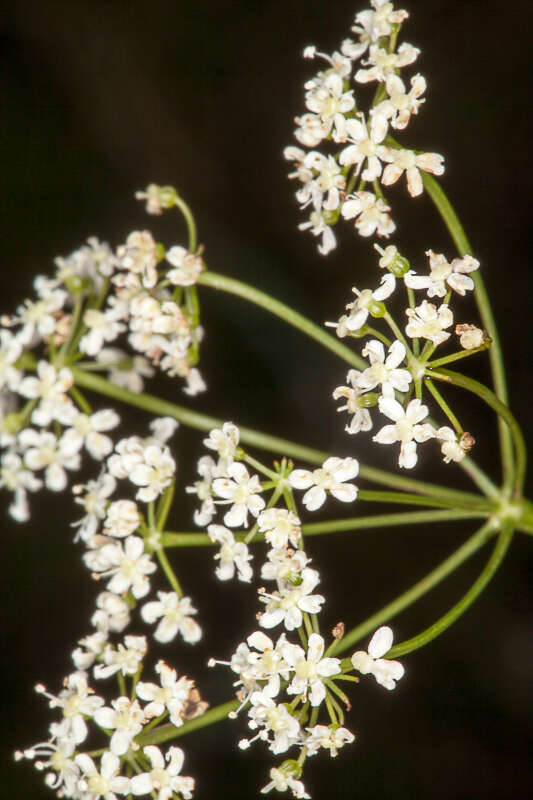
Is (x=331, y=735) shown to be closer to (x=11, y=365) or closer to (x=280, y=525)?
(x=280, y=525)

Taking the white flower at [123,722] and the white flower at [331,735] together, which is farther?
the white flower at [123,722]

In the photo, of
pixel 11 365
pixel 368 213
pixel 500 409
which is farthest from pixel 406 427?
pixel 11 365

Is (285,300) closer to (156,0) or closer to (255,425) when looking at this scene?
(255,425)

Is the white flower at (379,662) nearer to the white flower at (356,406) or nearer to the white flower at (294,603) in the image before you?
the white flower at (294,603)

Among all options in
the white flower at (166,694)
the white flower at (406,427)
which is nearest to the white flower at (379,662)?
the white flower at (406,427)

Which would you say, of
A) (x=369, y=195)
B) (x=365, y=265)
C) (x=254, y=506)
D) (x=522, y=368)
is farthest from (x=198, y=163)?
(x=254, y=506)

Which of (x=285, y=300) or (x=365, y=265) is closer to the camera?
(x=365, y=265)
